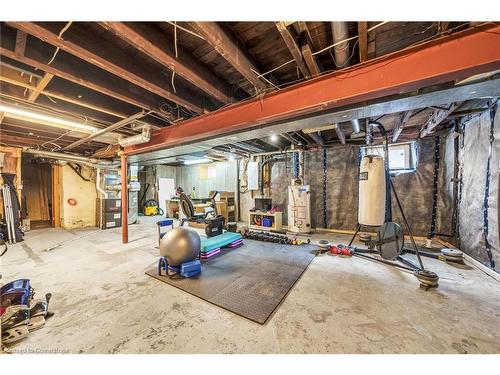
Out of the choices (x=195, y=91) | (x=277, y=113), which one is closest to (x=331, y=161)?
(x=277, y=113)

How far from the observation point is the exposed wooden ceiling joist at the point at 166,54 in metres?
1.44

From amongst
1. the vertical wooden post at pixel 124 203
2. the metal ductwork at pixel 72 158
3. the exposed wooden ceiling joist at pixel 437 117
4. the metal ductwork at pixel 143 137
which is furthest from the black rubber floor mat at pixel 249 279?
the metal ductwork at pixel 72 158

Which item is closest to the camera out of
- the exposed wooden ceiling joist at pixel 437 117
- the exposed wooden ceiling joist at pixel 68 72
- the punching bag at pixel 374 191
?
the exposed wooden ceiling joist at pixel 68 72

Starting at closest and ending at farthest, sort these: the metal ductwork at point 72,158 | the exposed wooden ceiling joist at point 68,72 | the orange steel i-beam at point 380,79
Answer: the orange steel i-beam at point 380,79, the exposed wooden ceiling joist at point 68,72, the metal ductwork at point 72,158

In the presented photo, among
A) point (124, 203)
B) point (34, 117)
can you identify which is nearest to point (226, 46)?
point (34, 117)

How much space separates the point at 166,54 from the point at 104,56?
2.09 feet

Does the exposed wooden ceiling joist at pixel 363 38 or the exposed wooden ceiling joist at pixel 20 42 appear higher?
the exposed wooden ceiling joist at pixel 20 42

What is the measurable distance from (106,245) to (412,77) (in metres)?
5.97

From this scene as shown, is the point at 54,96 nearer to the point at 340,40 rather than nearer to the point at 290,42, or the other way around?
the point at 290,42

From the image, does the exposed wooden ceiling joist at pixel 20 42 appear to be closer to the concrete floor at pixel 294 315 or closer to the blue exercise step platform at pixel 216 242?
the concrete floor at pixel 294 315

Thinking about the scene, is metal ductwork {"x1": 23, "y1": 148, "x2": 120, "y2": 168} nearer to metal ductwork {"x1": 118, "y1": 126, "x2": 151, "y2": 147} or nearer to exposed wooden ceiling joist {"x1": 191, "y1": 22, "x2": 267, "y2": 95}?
metal ductwork {"x1": 118, "y1": 126, "x2": 151, "y2": 147}

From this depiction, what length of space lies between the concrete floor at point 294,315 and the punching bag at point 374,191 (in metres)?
0.81

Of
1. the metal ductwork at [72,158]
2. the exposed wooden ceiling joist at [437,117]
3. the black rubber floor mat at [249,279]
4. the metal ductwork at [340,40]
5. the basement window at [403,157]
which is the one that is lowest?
the black rubber floor mat at [249,279]
